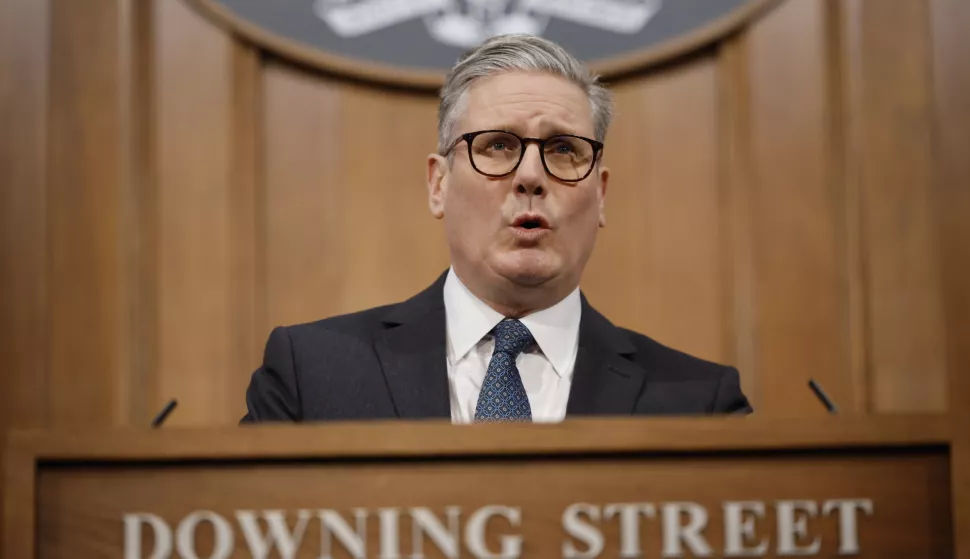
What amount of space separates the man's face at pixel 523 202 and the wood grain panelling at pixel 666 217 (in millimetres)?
813

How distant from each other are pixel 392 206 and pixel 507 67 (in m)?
0.86

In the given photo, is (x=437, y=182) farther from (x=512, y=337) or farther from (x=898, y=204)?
(x=898, y=204)

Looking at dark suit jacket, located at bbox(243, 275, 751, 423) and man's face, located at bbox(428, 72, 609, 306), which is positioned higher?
man's face, located at bbox(428, 72, 609, 306)

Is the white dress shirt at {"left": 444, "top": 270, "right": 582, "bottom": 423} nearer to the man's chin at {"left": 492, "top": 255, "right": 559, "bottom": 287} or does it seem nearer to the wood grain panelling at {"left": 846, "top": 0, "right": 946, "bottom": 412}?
the man's chin at {"left": 492, "top": 255, "right": 559, "bottom": 287}

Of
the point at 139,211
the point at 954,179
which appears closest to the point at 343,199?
the point at 139,211

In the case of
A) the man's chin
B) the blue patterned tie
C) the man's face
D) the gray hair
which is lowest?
the blue patterned tie

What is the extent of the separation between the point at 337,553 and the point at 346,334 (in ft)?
2.04

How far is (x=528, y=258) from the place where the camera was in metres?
1.67

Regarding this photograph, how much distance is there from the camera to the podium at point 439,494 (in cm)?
109

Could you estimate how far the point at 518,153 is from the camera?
1708mm

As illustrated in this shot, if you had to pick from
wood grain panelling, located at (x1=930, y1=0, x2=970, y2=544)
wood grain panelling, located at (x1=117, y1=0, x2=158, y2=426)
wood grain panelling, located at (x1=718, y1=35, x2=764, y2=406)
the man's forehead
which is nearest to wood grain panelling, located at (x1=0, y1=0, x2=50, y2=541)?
wood grain panelling, located at (x1=117, y1=0, x2=158, y2=426)

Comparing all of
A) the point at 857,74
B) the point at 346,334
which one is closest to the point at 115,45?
the point at 346,334

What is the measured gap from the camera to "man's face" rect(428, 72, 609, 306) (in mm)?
1671

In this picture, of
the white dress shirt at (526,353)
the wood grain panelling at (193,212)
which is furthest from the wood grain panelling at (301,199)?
the white dress shirt at (526,353)
